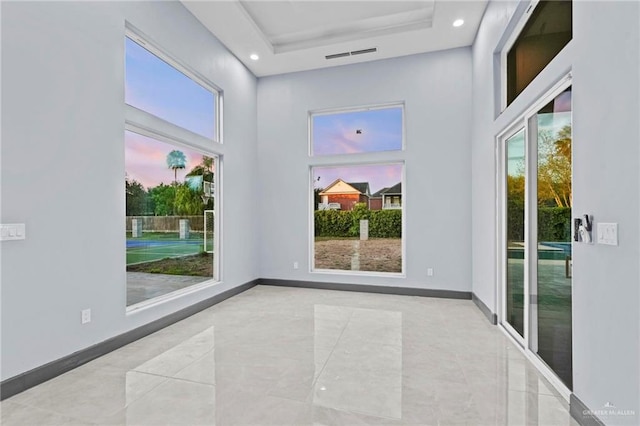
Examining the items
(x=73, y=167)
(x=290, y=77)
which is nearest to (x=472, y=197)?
(x=290, y=77)

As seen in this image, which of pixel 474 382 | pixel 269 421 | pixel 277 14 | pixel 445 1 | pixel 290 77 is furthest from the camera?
pixel 290 77

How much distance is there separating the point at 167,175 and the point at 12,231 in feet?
5.88

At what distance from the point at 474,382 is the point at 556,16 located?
9.63 feet

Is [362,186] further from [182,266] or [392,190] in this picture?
[182,266]

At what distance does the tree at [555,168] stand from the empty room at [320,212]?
0.07 ft

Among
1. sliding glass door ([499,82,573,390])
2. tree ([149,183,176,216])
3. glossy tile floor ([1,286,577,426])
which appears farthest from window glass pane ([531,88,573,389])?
tree ([149,183,176,216])

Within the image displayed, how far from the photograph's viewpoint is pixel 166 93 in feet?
12.7

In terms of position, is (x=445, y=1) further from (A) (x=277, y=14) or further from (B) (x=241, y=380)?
(B) (x=241, y=380)

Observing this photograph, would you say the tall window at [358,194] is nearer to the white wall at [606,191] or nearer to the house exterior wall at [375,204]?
the house exterior wall at [375,204]

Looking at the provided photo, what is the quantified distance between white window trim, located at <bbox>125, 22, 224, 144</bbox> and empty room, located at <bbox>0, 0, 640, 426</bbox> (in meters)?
0.04

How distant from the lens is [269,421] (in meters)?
1.92

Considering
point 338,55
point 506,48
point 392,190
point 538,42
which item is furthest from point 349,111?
point 538,42

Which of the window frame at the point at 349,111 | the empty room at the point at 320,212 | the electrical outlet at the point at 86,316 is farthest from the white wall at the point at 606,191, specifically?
the electrical outlet at the point at 86,316

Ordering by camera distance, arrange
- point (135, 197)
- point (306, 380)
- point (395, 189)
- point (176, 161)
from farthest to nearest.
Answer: point (395, 189) → point (176, 161) → point (135, 197) → point (306, 380)
